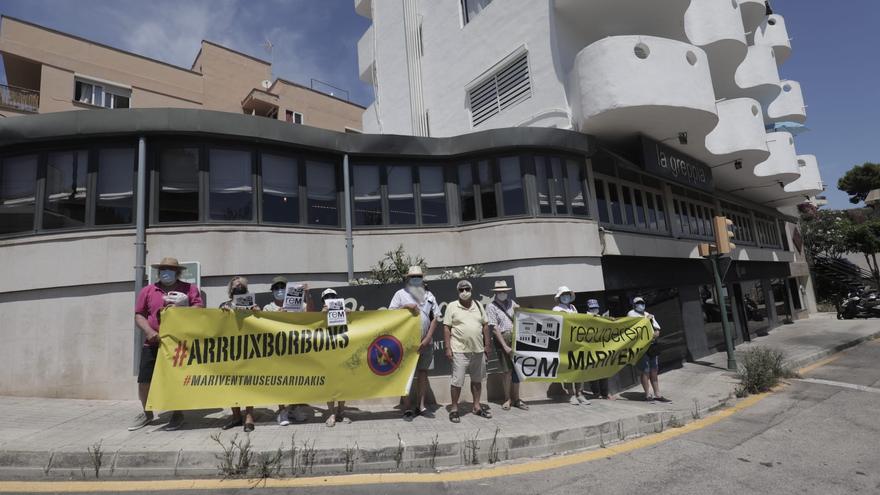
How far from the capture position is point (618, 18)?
11930 mm

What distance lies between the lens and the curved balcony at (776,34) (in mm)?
21031

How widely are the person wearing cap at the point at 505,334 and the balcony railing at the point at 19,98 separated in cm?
2214

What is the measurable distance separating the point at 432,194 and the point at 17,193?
7.80 m

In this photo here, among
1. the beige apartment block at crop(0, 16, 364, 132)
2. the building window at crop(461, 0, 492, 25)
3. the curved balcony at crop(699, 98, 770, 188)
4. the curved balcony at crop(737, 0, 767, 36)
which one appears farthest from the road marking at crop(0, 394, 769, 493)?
the beige apartment block at crop(0, 16, 364, 132)

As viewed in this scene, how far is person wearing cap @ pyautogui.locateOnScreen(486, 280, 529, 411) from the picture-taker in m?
7.03

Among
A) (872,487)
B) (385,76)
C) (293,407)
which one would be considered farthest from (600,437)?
(385,76)

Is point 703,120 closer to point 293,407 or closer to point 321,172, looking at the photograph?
point 321,172

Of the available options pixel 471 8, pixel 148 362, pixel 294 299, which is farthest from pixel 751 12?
pixel 148 362

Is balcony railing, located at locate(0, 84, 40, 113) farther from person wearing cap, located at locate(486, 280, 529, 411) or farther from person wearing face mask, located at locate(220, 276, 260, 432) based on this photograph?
person wearing cap, located at locate(486, 280, 529, 411)

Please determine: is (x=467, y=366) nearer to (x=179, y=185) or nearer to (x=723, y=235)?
(x=179, y=185)

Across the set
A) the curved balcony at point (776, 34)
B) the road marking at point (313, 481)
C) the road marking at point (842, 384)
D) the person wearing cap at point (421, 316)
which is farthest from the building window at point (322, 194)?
the curved balcony at point (776, 34)

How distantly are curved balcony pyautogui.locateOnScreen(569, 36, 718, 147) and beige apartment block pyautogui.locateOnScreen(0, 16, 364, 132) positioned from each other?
18.9m

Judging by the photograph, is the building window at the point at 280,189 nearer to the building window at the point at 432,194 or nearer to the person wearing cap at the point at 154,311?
the building window at the point at 432,194

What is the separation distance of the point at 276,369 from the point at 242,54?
25941 millimetres
